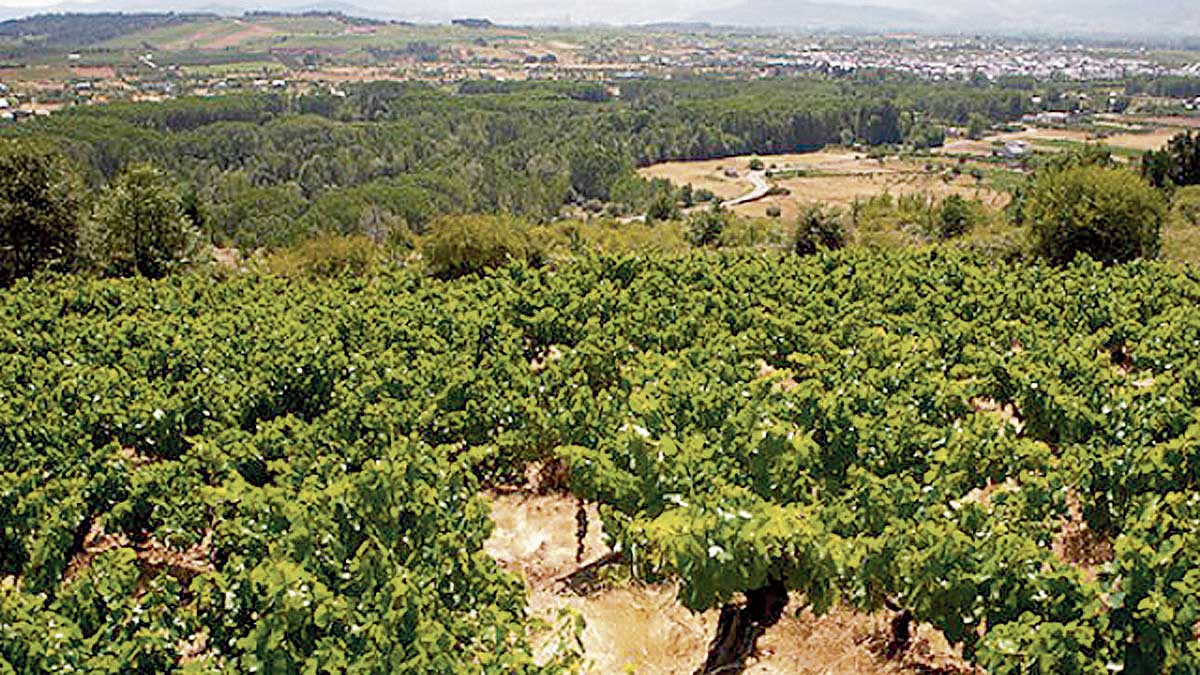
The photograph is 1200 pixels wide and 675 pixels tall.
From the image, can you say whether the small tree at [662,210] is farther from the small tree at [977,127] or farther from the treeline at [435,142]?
the small tree at [977,127]

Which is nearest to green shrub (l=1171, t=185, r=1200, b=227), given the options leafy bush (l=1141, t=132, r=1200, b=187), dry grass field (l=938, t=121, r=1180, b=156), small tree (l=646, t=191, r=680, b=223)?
leafy bush (l=1141, t=132, r=1200, b=187)

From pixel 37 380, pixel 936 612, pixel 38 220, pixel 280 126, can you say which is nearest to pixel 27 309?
pixel 37 380

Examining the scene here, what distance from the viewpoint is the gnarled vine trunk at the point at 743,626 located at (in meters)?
11.1

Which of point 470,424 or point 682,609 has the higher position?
point 470,424

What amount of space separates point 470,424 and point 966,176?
11531 centimetres

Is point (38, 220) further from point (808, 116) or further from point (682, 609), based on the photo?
point (808, 116)

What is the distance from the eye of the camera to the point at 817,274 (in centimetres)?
2644

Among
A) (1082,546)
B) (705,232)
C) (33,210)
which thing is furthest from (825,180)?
(1082,546)

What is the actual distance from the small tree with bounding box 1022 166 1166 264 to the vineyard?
1581cm

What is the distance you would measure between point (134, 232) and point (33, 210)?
13.7 ft

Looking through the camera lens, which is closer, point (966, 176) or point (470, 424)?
point (470, 424)

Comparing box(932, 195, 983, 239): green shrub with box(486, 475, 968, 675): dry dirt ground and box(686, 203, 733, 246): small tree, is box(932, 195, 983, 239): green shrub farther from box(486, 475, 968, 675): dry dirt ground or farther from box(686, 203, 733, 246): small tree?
box(486, 475, 968, 675): dry dirt ground

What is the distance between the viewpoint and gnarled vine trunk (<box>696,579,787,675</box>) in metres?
11.1

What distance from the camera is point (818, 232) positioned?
5047 cm
